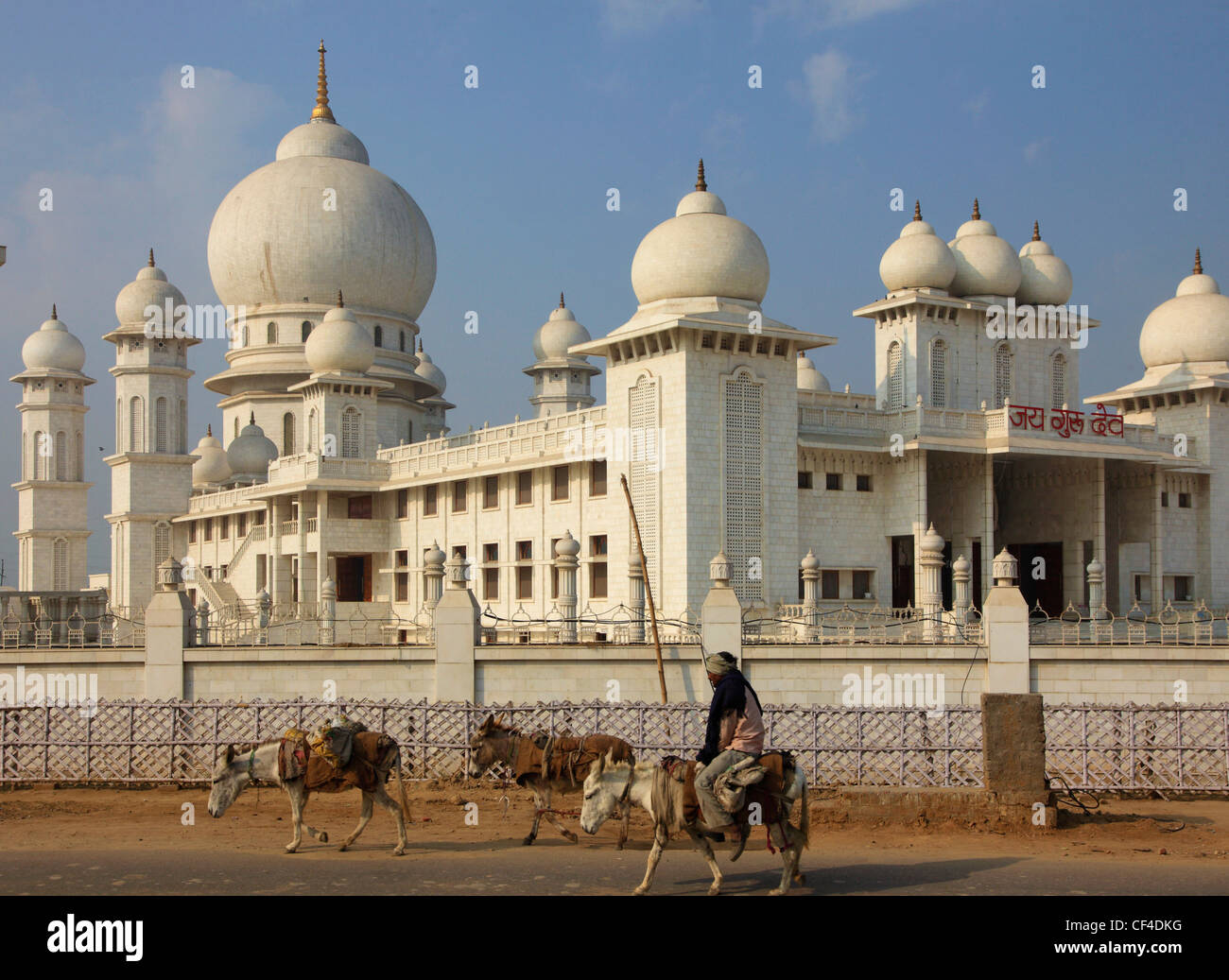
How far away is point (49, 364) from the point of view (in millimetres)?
58844

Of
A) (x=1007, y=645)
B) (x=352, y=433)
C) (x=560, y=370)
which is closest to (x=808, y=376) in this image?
(x=352, y=433)

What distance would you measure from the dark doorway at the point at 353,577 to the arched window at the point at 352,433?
371 centimetres

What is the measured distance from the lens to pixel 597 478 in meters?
35.0

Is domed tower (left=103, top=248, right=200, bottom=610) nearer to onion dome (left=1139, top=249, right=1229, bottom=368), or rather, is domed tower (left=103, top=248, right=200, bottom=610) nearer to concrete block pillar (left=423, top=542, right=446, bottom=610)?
concrete block pillar (left=423, top=542, right=446, bottom=610)

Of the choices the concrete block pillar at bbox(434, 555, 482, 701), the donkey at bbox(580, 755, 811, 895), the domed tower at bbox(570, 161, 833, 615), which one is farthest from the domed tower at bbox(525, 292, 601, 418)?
the donkey at bbox(580, 755, 811, 895)

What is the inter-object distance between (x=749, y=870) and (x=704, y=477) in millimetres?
19567

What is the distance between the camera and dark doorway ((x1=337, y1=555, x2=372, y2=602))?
45.4 metres

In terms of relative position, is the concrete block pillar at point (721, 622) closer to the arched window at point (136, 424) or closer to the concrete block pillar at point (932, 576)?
the concrete block pillar at point (932, 576)

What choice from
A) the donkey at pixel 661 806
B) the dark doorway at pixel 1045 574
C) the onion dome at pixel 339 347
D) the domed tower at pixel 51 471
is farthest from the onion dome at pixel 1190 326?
the domed tower at pixel 51 471

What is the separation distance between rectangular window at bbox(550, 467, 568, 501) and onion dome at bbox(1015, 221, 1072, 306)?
1620 cm

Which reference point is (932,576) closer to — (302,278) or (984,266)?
(984,266)

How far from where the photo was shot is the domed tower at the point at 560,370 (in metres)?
63.5
